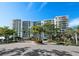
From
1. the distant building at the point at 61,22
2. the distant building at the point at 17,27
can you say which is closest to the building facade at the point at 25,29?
the distant building at the point at 17,27

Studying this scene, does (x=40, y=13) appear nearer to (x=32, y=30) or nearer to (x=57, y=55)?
(x=32, y=30)

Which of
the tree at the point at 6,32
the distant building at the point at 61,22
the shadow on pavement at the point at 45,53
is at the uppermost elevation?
the distant building at the point at 61,22

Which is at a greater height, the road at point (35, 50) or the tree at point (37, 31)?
the tree at point (37, 31)

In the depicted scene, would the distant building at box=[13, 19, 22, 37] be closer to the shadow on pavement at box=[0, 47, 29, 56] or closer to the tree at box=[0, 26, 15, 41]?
the tree at box=[0, 26, 15, 41]

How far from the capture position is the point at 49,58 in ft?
17.4

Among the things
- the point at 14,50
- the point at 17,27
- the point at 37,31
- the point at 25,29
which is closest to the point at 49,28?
the point at 37,31

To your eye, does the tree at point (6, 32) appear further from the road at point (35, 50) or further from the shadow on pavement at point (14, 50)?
the shadow on pavement at point (14, 50)

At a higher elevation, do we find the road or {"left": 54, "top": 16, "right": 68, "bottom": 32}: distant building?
{"left": 54, "top": 16, "right": 68, "bottom": 32}: distant building

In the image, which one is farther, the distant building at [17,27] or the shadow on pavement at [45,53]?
the distant building at [17,27]

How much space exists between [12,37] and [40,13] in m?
0.97

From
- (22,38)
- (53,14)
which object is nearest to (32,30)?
(22,38)

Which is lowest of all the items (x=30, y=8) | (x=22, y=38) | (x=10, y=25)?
(x=22, y=38)

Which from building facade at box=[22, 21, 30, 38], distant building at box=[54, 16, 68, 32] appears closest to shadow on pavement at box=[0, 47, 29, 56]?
building facade at box=[22, 21, 30, 38]

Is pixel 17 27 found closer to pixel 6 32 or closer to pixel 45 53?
pixel 6 32
